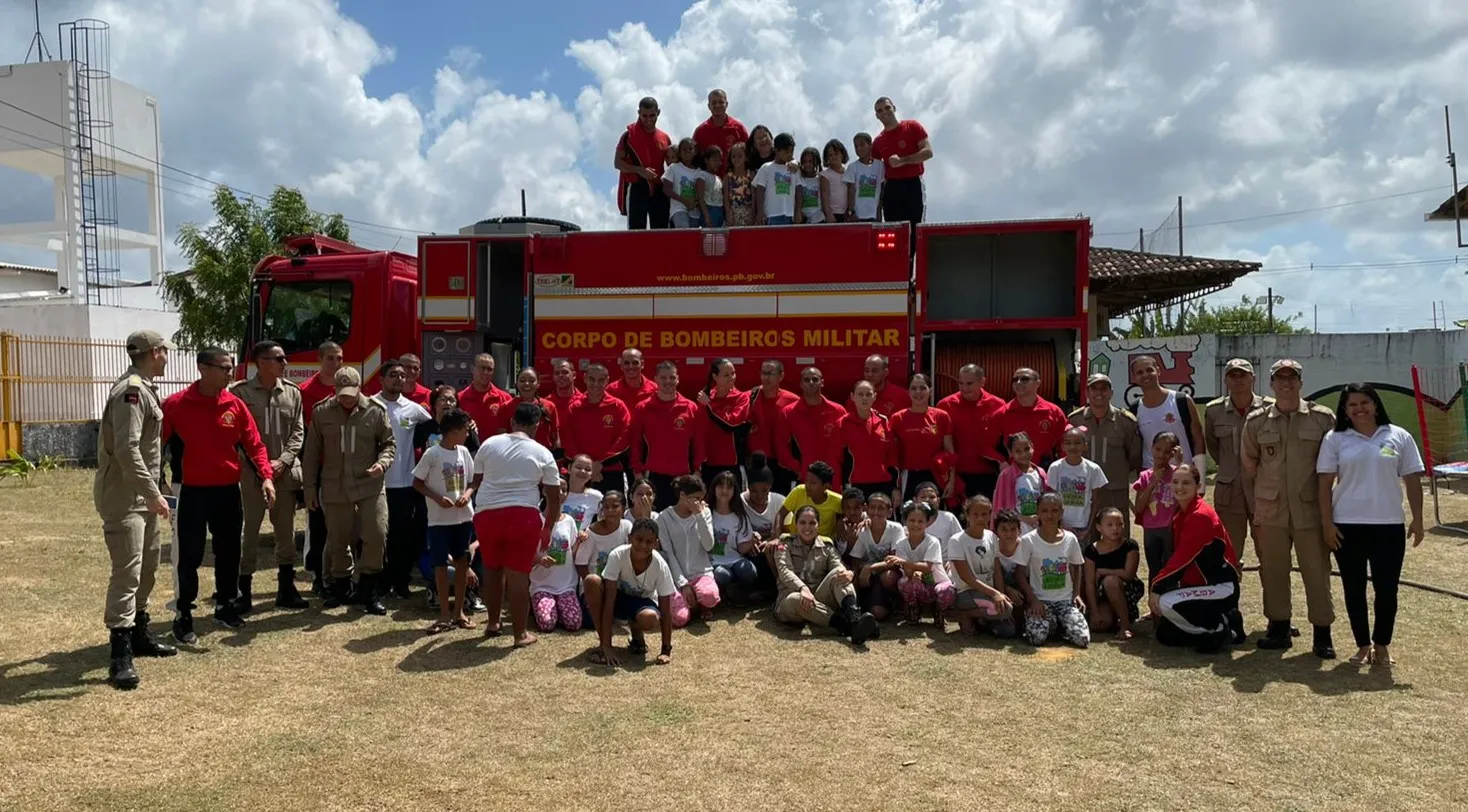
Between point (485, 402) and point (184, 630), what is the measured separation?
3.04 meters

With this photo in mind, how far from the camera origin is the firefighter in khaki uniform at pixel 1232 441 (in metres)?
7.32

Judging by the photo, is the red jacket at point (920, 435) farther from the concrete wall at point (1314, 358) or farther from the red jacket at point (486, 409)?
the concrete wall at point (1314, 358)

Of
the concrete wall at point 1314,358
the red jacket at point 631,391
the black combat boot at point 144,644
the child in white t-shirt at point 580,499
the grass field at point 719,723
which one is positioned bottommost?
the grass field at point 719,723

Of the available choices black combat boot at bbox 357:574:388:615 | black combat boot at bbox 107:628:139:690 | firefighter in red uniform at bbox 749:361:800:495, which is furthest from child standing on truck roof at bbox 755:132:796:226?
black combat boot at bbox 107:628:139:690

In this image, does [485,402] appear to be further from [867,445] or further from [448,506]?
[867,445]

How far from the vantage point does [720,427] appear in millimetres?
8664

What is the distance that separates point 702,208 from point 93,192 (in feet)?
107

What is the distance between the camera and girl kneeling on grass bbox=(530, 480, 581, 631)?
7207 mm

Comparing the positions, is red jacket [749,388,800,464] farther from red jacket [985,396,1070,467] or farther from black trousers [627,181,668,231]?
black trousers [627,181,668,231]

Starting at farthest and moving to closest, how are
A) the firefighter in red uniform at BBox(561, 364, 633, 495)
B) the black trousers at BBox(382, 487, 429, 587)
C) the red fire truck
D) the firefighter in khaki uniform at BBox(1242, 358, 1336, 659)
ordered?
the red fire truck < the firefighter in red uniform at BBox(561, 364, 633, 495) < the black trousers at BBox(382, 487, 429, 587) < the firefighter in khaki uniform at BBox(1242, 358, 1336, 659)

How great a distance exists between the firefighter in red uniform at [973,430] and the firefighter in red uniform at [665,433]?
221cm

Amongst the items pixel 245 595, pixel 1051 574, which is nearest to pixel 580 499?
pixel 245 595

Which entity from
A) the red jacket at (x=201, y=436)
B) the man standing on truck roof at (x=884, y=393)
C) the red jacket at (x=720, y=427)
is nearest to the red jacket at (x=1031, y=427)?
the man standing on truck roof at (x=884, y=393)

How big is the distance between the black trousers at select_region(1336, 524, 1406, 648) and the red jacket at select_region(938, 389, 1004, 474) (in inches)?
106
